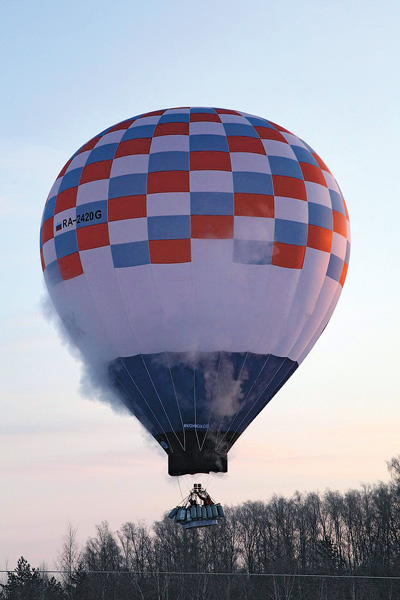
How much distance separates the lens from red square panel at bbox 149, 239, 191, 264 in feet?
72.4

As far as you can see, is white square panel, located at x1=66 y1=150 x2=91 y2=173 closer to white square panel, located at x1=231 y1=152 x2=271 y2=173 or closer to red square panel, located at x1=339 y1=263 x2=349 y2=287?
white square panel, located at x1=231 y1=152 x2=271 y2=173

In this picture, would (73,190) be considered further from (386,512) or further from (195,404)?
(386,512)

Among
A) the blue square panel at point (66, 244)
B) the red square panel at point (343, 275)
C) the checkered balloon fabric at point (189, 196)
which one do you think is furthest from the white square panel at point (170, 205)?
the red square panel at point (343, 275)

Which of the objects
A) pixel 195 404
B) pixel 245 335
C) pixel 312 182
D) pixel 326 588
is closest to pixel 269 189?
pixel 312 182

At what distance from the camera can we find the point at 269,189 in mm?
23141

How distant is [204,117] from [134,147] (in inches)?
85.7

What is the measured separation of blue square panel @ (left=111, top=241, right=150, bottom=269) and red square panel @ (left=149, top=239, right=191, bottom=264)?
18 centimetres

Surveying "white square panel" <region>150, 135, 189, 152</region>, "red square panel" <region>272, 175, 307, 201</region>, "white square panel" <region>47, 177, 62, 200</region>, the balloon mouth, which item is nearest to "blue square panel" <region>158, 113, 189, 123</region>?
"white square panel" <region>150, 135, 189, 152</region>

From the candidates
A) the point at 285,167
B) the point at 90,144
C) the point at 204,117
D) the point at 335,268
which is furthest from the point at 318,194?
the point at 90,144

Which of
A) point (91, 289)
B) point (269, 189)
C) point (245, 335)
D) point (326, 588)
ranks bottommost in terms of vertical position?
point (326, 588)

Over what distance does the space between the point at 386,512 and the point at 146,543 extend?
1714 centimetres

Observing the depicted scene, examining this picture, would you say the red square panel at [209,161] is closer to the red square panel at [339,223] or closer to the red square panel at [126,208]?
the red square panel at [126,208]

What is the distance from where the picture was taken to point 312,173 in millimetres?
24484

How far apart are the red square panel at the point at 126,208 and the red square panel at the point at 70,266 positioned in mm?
1488
